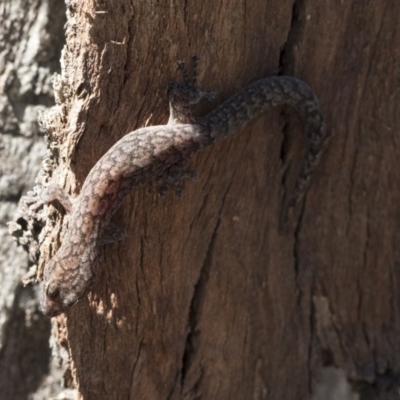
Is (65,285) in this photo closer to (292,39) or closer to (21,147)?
(21,147)

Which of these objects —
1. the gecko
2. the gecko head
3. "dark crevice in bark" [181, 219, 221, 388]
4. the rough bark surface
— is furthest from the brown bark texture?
the rough bark surface

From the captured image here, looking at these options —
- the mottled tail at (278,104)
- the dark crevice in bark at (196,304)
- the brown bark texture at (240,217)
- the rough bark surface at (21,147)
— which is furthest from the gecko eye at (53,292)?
the rough bark surface at (21,147)

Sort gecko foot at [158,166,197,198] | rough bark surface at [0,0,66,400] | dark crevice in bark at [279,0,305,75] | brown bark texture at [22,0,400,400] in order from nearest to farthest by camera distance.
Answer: brown bark texture at [22,0,400,400] → gecko foot at [158,166,197,198] → dark crevice in bark at [279,0,305,75] → rough bark surface at [0,0,66,400]

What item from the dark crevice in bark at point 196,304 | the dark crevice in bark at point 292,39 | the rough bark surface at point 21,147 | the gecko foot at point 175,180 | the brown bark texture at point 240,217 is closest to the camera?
the brown bark texture at point 240,217

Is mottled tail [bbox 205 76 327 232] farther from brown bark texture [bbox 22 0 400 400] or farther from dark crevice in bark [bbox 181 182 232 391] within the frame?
dark crevice in bark [bbox 181 182 232 391]

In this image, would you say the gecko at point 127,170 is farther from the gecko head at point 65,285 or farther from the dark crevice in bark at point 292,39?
the dark crevice in bark at point 292,39

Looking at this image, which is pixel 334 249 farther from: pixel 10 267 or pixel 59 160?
pixel 10 267

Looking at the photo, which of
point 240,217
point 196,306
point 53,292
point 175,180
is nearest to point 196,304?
point 196,306
